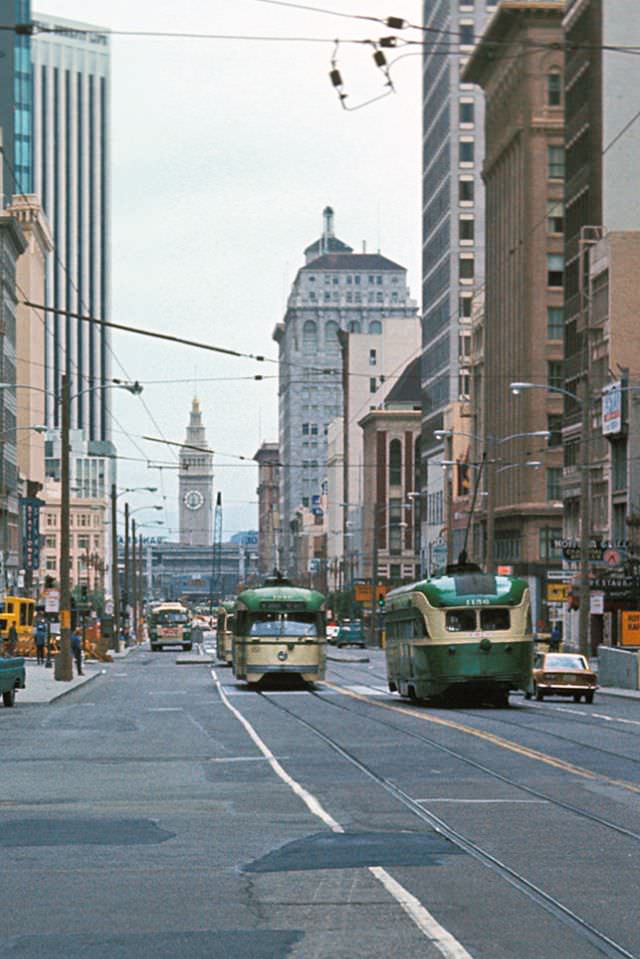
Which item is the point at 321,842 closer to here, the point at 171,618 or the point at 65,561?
the point at 65,561

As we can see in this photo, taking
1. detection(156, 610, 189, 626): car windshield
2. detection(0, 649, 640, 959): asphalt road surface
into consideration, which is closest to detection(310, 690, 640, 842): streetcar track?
detection(0, 649, 640, 959): asphalt road surface

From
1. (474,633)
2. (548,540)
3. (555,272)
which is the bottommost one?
(474,633)

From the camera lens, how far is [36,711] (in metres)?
42.7

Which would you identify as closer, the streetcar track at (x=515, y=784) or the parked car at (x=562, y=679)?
the streetcar track at (x=515, y=784)

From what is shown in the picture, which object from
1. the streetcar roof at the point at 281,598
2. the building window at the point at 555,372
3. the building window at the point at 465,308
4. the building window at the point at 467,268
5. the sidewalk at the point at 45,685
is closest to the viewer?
the sidewalk at the point at 45,685

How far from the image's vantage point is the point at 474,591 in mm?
42000

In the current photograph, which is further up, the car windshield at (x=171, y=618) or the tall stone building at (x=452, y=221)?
the tall stone building at (x=452, y=221)

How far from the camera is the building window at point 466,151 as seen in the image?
158 m

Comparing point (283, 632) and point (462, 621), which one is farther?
point (283, 632)

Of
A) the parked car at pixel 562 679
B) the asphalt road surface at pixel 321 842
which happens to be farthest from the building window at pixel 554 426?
the asphalt road surface at pixel 321 842

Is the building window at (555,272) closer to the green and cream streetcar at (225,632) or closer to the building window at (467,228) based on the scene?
the green and cream streetcar at (225,632)

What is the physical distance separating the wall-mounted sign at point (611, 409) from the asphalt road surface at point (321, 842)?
168 feet

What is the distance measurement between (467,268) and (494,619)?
386 feet

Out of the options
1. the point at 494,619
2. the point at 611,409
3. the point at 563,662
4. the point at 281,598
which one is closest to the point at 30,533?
the point at 611,409
